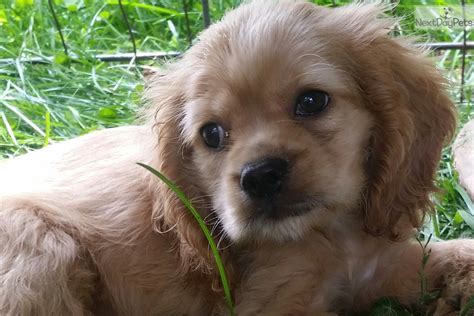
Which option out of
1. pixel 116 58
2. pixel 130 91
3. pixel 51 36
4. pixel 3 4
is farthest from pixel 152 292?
pixel 3 4

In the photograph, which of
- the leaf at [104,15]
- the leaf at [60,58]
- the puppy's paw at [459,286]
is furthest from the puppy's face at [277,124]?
the leaf at [104,15]

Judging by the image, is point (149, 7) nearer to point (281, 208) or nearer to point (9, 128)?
point (9, 128)

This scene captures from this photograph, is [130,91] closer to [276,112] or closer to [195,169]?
[195,169]

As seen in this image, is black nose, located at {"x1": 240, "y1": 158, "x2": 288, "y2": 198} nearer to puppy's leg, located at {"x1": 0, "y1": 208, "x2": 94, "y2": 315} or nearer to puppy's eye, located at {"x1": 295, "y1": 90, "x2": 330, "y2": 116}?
puppy's eye, located at {"x1": 295, "y1": 90, "x2": 330, "y2": 116}

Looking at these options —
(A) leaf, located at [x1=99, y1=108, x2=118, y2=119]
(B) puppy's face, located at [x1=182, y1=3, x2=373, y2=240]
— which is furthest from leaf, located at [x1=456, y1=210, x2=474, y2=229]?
(A) leaf, located at [x1=99, y1=108, x2=118, y2=119]

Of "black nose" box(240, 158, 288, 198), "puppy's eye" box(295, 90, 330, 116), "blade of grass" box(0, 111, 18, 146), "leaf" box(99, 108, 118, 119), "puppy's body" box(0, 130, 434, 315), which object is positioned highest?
"puppy's eye" box(295, 90, 330, 116)

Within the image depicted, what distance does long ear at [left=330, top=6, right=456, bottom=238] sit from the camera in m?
2.11

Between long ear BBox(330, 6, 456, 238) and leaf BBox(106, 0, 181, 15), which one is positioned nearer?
long ear BBox(330, 6, 456, 238)

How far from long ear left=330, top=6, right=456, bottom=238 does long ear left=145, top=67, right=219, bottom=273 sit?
52cm

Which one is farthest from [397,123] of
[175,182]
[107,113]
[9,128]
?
[9,128]

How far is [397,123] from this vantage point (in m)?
2.09

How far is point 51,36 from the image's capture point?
179 inches

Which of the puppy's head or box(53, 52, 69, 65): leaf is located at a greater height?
the puppy's head

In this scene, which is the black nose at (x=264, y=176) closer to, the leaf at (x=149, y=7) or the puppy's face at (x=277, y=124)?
the puppy's face at (x=277, y=124)
